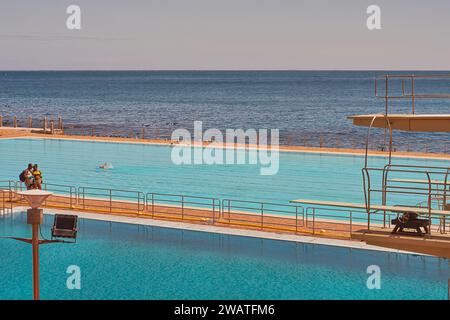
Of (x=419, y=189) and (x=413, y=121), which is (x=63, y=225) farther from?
(x=413, y=121)

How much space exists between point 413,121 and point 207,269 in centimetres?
627

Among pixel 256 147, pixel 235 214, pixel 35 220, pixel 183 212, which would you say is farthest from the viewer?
pixel 256 147

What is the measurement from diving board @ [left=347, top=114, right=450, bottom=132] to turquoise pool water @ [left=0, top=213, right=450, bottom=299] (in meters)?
4.06

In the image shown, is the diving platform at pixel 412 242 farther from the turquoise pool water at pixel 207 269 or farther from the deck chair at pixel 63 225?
the deck chair at pixel 63 225

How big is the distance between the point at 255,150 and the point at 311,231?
17.2 m

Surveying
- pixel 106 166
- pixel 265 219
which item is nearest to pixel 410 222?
pixel 265 219

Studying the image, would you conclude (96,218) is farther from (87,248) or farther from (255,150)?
(255,150)

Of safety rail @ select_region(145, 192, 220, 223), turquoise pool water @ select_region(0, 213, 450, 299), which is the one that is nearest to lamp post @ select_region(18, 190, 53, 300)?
turquoise pool water @ select_region(0, 213, 450, 299)

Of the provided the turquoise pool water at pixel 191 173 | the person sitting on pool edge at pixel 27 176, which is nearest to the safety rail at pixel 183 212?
the turquoise pool water at pixel 191 173

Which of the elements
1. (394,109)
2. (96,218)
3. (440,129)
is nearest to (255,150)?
(96,218)

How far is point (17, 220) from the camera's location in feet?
Result: 67.1

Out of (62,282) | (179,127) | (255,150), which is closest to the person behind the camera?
(62,282)

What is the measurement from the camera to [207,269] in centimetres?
1570

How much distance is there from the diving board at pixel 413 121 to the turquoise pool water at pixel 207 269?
160 inches
